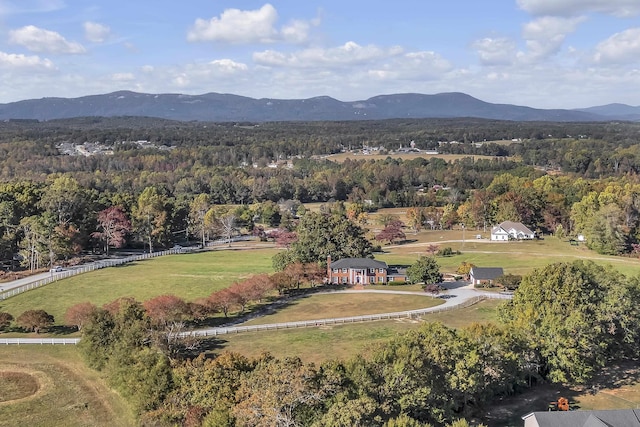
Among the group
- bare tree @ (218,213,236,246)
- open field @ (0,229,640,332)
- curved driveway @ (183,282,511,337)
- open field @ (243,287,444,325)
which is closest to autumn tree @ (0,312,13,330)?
open field @ (0,229,640,332)

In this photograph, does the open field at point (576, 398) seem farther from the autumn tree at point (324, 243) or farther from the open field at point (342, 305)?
the autumn tree at point (324, 243)

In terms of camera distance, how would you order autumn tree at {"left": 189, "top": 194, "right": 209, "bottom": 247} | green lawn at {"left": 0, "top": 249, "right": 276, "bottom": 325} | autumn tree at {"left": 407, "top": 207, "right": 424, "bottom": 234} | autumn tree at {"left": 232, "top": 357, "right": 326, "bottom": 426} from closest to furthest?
1. autumn tree at {"left": 232, "top": 357, "right": 326, "bottom": 426}
2. green lawn at {"left": 0, "top": 249, "right": 276, "bottom": 325}
3. autumn tree at {"left": 189, "top": 194, "right": 209, "bottom": 247}
4. autumn tree at {"left": 407, "top": 207, "right": 424, "bottom": 234}

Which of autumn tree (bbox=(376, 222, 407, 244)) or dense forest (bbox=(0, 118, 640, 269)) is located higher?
dense forest (bbox=(0, 118, 640, 269))

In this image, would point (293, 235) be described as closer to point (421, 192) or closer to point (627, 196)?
point (627, 196)

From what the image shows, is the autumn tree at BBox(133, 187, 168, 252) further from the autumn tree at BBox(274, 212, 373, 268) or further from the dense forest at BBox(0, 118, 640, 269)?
the autumn tree at BBox(274, 212, 373, 268)

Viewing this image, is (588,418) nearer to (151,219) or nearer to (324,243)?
(324,243)

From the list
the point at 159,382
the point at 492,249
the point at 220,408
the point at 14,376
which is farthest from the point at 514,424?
the point at 492,249

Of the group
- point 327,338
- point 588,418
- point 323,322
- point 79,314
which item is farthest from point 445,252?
point 588,418
